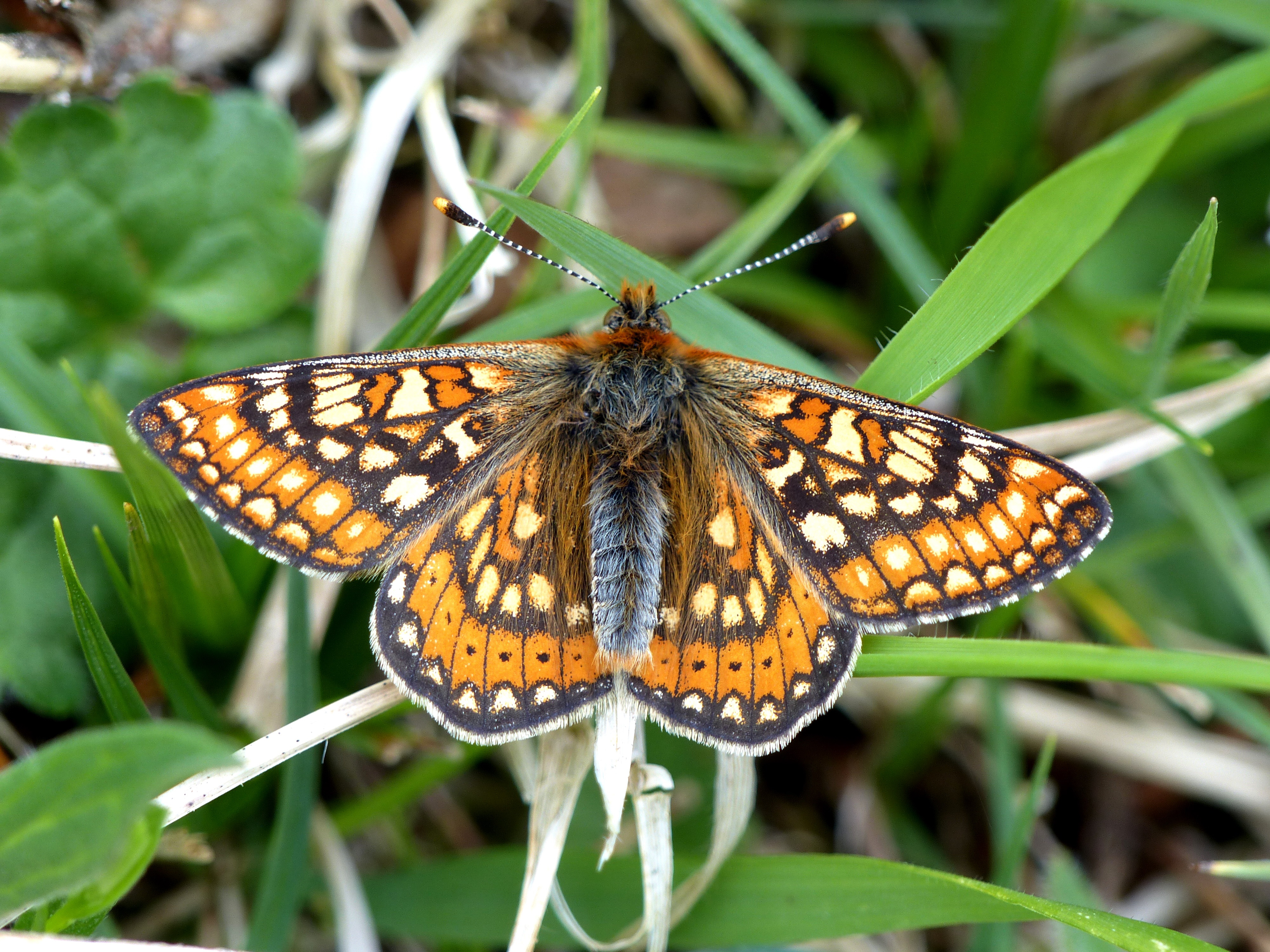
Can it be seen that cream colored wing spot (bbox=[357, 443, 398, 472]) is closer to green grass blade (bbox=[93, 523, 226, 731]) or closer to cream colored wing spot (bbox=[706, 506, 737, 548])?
green grass blade (bbox=[93, 523, 226, 731])

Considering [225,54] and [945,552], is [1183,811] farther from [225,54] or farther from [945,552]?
[225,54]

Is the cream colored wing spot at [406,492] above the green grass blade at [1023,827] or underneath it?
above

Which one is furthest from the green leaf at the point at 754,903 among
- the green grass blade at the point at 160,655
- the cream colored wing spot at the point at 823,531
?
the green grass blade at the point at 160,655

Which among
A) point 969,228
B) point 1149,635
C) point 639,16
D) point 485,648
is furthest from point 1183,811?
point 639,16

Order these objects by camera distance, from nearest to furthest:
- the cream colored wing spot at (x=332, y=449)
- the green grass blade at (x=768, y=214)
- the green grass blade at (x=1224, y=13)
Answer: the cream colored wing spot at (x=332, y=449), the green grass blade at (x=768, y=214), the green grass blade at (x=1224, y=13)

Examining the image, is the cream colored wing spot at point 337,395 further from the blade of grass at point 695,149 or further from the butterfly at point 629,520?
the blade of grass at point 695,149

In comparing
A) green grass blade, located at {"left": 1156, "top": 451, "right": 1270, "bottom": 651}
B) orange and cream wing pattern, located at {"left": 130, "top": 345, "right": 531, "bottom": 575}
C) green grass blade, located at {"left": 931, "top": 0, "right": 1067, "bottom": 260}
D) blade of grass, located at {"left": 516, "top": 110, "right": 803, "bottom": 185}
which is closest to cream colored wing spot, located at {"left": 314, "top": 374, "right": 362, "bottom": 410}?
orange and cream wing pattern, located at {"left": 130, "top": 345, "right": 531, "bottom": 575}
